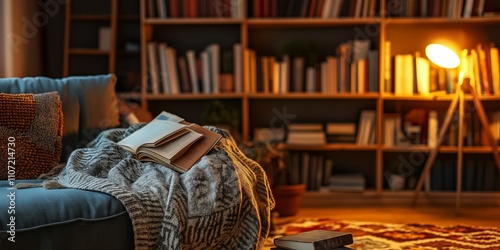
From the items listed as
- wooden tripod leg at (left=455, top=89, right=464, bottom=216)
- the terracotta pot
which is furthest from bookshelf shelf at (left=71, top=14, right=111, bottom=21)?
wooden tripod leg at (left=455, top=89, right=464, bottom=216)

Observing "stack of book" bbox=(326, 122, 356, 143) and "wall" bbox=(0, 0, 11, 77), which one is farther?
"stack of book" bbox=(326, 122, 356, 143)

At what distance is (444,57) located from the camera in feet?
14.9

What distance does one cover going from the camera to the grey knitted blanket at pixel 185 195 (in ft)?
8.31

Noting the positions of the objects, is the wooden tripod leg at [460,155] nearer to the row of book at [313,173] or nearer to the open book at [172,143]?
the row of book at [313,173]

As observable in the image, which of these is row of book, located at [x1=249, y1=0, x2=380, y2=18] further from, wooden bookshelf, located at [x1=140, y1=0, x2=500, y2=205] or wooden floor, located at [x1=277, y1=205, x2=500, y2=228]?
wooden floor, located at [x1=277, y1=205, x2=500, y2=228]

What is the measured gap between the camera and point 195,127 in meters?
3.11

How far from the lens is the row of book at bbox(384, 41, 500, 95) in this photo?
477 cm

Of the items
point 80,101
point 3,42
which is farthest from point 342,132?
point 3,42

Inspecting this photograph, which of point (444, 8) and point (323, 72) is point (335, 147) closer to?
point (323, 72)

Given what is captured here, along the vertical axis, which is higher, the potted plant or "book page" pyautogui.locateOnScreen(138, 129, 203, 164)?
"book page" pyautogui.locateOnScreen(138, 129, 203, 164)

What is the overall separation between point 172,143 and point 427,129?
7.95 ft

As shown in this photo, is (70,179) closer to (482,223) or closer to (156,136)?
(156,136)

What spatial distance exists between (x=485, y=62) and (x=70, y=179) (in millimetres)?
2970

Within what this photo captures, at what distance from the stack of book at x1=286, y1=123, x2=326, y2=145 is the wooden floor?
0.43 metres
